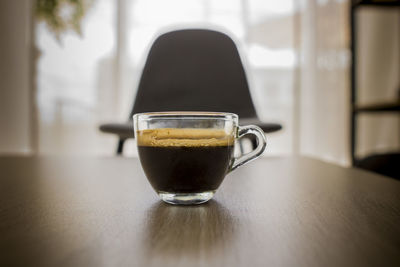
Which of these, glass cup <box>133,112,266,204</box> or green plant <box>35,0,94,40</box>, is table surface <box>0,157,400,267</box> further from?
green plant <box>35,0,94,40</box>

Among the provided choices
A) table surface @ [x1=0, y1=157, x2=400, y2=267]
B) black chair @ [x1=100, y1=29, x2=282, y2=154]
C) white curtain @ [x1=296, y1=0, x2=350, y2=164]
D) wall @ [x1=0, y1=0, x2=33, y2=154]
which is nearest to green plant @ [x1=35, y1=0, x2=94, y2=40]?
wall @ [x1=0, y1=0, x2=33, y2=154]

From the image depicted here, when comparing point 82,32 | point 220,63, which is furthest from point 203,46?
point 82,32

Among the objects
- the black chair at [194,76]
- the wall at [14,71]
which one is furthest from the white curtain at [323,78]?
the wall at [14,71]

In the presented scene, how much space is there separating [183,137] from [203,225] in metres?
0.09

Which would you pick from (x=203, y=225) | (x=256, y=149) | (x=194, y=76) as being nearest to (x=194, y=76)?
(x=194, y=76)

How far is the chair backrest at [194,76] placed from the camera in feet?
4.98

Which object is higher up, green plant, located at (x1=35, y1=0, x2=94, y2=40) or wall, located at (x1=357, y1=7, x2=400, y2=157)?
green plant, located at (x1=35, y1=0, x2=94, y2=40)

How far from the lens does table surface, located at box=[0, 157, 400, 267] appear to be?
19cm

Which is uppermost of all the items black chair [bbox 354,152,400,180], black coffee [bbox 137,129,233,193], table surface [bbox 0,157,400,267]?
black coffee [bbox 137,129,233,193]

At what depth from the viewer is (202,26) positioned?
2.35 metres

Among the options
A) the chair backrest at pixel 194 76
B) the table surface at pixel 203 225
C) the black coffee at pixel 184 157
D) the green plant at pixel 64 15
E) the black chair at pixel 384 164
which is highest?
the green plant at pixel 64 15

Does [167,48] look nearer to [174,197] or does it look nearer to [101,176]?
[101,176]

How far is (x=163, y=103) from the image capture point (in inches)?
59.6

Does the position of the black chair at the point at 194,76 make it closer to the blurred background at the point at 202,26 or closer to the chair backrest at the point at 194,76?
the chair backrest at the point at 194,76
